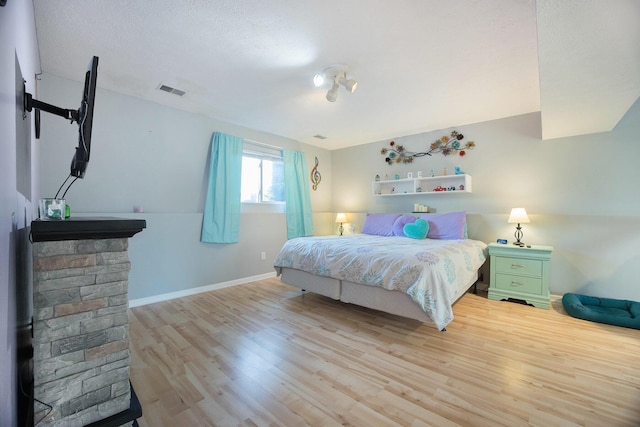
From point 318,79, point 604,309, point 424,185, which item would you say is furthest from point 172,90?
point 604,309

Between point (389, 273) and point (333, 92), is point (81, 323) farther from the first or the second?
point (333, 92)

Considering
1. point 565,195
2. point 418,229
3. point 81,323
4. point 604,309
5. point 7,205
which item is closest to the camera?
A: point 7,205

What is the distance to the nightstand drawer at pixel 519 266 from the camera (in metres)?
2.98

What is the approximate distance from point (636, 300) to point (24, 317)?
500 centimetres

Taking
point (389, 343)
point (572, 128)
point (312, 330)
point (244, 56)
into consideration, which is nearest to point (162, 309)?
point (312, 330)

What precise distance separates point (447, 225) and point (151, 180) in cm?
386

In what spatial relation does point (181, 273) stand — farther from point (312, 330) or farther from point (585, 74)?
point (585, 74)

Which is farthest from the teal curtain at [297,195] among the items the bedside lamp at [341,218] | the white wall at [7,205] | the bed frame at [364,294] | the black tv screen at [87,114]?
the white wall at [7,205]

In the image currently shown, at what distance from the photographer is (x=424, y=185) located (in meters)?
4.29

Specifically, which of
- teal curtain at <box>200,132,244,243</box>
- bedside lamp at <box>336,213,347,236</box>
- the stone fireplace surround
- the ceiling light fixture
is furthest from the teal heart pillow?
the stone fireplace surround

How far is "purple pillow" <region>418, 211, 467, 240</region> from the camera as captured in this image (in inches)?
141

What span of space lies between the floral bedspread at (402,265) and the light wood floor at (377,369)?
15.1 inches

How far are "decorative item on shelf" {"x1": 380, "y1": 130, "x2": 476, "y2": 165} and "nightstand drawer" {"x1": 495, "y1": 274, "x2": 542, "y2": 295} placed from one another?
1835 mm

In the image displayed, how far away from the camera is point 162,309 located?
2.86 meters
